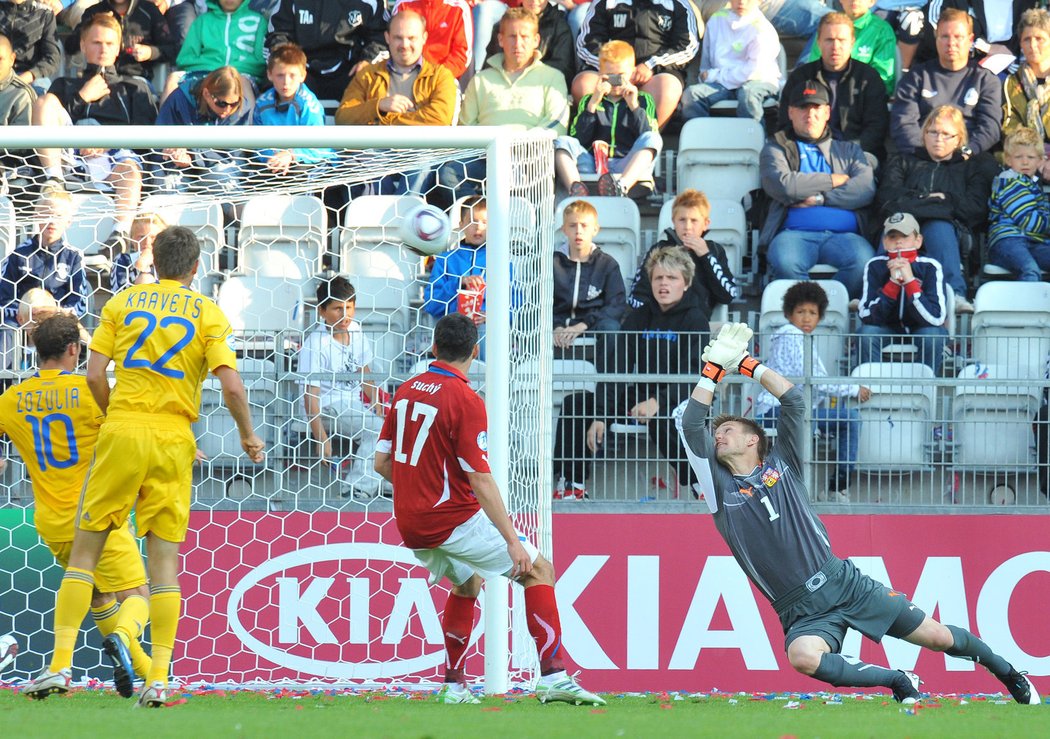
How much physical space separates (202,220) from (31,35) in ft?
10.5

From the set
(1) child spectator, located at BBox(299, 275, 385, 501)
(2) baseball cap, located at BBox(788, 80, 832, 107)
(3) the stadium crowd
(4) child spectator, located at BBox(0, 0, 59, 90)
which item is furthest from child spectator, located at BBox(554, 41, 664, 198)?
(4) child spectator, located at BBox(0, 0, 59, 90)

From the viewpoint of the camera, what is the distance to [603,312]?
8.95 meters

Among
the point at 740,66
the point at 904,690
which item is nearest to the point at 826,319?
the point at 740,66

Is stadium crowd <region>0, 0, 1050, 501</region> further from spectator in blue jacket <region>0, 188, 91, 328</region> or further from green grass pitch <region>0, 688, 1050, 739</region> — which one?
green grass pitch <region>0, 688, 1050, 739</region>

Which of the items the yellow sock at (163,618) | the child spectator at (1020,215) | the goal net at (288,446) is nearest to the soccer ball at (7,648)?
the goal net at (288,446)

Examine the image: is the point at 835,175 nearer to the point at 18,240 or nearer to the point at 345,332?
the point at 345,332

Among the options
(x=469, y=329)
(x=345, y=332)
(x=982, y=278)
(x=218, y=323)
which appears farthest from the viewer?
(x=982, y=278)

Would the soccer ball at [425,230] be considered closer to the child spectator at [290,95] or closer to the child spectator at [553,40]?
the child spectator at [290,95]

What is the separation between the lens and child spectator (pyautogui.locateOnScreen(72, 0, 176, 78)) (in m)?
11.3

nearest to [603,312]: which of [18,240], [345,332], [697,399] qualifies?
→ [345,332]

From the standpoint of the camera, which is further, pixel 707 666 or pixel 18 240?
pixel 18 240

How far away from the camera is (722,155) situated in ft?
34.6

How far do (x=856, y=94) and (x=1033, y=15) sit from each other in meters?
1.34

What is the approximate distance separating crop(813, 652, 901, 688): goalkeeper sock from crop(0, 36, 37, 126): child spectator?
23.4ft
